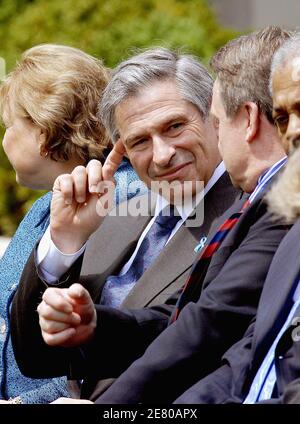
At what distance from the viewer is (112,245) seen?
4.75m

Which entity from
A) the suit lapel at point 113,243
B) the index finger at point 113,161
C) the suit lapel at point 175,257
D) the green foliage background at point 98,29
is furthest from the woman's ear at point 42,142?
the green foliage background at point 98,29

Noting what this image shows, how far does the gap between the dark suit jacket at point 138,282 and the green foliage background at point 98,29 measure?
4048 mm

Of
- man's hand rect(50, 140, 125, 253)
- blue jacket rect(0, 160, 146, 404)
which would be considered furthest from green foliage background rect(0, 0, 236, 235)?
man's hand rect(50, 140, 125, 253)

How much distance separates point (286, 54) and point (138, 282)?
1.18m

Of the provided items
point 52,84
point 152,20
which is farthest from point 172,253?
point 152,20

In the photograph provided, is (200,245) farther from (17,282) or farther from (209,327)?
(17,282)

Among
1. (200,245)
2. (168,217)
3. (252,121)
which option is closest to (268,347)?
(252,121)

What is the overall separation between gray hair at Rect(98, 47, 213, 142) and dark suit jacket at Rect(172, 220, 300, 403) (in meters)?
1.16

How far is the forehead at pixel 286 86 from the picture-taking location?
3.55 m

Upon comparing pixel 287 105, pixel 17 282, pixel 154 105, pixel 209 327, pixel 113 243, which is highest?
pixel 287 105

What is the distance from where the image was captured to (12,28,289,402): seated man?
3.66m

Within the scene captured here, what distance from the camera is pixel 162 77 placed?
4562 mm

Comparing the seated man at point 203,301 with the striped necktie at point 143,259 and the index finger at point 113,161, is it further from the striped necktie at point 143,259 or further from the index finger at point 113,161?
the striped necktie at point 143,259

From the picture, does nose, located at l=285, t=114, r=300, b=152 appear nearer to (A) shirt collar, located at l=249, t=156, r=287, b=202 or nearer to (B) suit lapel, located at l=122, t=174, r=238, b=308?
(A) shirt collar, located at l=249, t=156, r=287, b=202
